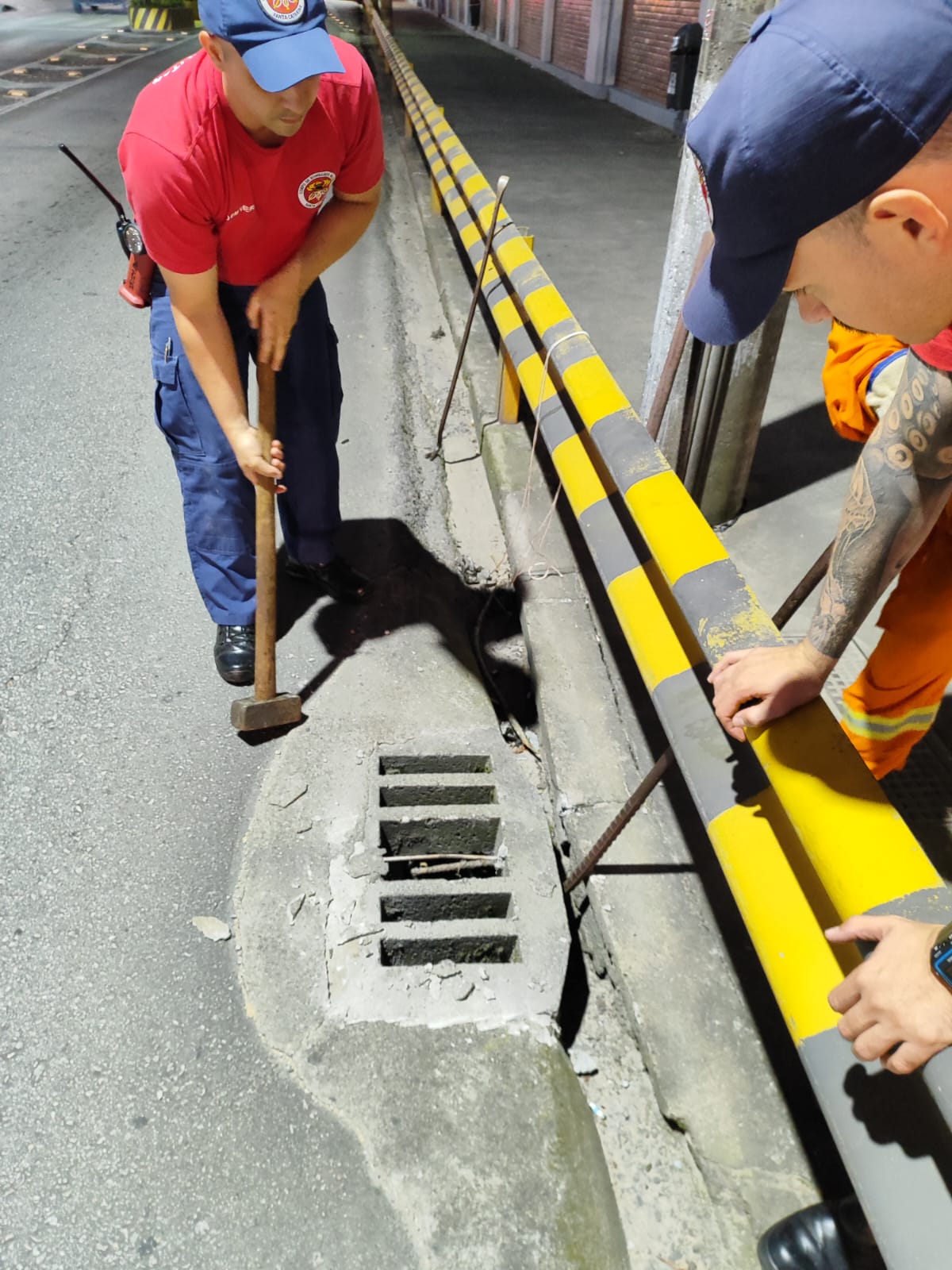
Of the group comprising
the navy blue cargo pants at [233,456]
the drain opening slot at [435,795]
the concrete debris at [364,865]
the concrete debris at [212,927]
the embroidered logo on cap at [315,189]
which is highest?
the embroidered logo on cap at [315,189]

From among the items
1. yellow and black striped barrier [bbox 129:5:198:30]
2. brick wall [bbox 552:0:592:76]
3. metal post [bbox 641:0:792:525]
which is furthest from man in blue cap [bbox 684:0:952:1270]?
yellow and black striped barrier [bbox 129:5:198:30]

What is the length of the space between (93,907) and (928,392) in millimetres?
2145

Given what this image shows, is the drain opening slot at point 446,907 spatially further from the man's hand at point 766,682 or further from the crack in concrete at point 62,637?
the crack in concrete at point 62,637

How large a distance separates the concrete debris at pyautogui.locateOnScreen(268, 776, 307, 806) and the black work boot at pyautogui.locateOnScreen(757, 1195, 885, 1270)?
149 cm

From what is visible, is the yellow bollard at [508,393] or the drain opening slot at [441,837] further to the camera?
the yellow bollard at [508,393]

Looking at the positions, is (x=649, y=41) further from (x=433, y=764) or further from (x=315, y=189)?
(x=433, y=764)

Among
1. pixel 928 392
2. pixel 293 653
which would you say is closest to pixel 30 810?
pixel 293 653

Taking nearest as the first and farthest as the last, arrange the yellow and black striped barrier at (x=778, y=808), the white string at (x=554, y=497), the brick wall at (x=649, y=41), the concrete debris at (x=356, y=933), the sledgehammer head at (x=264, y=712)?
the yellow and black striped barrier at (x=778, y=808)
the concrete debris at (x=356, y=933)
the sledgehammer head at (x=264, y=712)
the white string at (x=554, y=497)
the brick wall at (x=649, y=41)

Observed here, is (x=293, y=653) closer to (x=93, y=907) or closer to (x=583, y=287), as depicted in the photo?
(x=93, y=907)

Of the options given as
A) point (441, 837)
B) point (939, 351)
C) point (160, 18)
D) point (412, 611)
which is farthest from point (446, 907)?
point (160, 18)

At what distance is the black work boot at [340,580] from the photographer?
10.3 feet

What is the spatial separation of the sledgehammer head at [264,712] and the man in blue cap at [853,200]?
1.79 metres

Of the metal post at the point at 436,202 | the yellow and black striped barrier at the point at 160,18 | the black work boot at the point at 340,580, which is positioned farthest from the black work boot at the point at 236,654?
the yellow and black striped barrier at the point at 160,18

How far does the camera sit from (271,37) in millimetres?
1751
